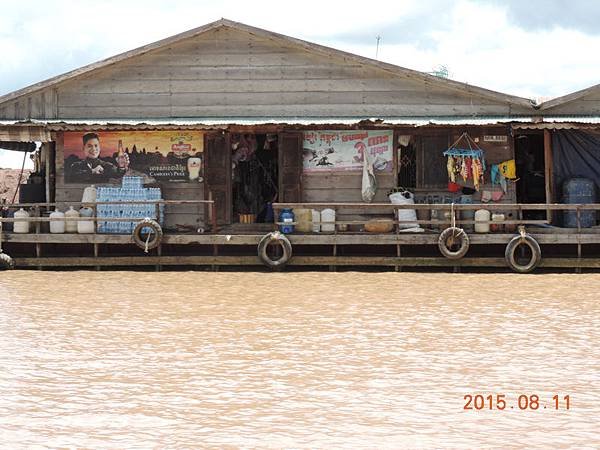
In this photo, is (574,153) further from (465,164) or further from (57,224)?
(57,224)

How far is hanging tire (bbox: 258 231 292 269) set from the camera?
17391 millimetres

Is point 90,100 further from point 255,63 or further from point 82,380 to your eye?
point 82,380

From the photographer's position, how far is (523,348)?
9.43 m

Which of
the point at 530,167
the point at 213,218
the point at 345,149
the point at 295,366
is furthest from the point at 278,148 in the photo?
the point at 295,366

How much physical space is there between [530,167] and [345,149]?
473 cm

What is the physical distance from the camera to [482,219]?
17.9m

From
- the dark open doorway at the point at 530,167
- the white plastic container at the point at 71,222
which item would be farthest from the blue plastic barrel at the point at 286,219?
the dark open doorway at the point at 530,167

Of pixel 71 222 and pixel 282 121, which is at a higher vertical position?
pixel 282 121

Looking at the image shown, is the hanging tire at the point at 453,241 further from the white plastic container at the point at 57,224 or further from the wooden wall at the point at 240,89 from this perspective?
the white plastic container at the point at 57,224

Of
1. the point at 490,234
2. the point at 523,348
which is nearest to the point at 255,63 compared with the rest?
the point at 490,234

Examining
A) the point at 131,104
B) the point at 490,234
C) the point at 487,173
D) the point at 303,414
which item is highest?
the point at 131,104

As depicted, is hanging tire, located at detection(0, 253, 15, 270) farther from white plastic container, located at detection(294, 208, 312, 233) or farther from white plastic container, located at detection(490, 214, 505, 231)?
white plastic container, located at detection(490, 214, 505, 231)

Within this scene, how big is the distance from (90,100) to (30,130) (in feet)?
5.51

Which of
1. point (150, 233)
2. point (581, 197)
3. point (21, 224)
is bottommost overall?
point (150, 233)
